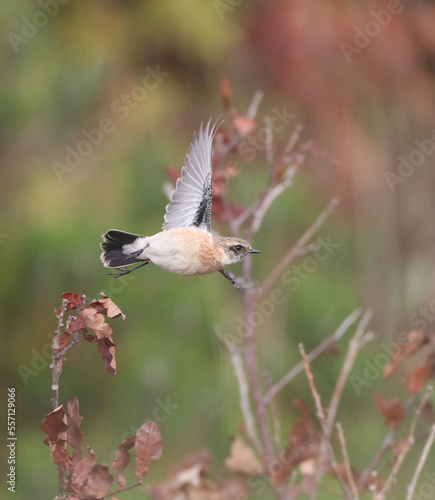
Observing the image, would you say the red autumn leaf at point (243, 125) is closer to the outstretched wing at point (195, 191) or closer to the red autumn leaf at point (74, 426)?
the outstretched wing at point (195, 191)

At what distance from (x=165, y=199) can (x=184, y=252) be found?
157 cm

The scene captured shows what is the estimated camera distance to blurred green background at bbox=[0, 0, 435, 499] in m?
2.55

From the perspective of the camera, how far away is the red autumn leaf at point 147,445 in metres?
0.93

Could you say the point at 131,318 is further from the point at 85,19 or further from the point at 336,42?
the point at 336,42

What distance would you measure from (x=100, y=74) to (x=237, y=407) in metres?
1.64

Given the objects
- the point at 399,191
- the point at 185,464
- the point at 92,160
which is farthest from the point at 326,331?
the point at 399,191

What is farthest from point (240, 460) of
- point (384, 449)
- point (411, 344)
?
point (411, 344)

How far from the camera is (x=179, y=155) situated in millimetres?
2842

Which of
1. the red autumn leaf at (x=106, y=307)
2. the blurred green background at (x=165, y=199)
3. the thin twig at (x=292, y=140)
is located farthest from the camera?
the blurred green background at (x=165, y=199)

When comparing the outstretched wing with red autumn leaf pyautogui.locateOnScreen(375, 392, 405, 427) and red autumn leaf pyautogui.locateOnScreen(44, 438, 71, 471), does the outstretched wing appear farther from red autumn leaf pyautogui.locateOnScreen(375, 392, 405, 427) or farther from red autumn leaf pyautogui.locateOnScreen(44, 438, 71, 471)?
red autumn leaf pyautogui.locateOnScreen(375, 392, 405, 427)

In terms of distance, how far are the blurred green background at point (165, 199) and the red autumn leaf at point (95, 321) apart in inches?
36.6

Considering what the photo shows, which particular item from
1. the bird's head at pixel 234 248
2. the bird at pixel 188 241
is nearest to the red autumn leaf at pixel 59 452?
the bird at pixel 188 241

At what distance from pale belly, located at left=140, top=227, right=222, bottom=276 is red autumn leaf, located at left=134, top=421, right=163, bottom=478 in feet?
0.67

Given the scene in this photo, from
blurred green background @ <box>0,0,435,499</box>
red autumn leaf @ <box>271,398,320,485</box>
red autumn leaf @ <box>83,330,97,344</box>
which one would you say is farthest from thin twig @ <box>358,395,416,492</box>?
red autumn leaf @ <box>83,330,97,344</box>
